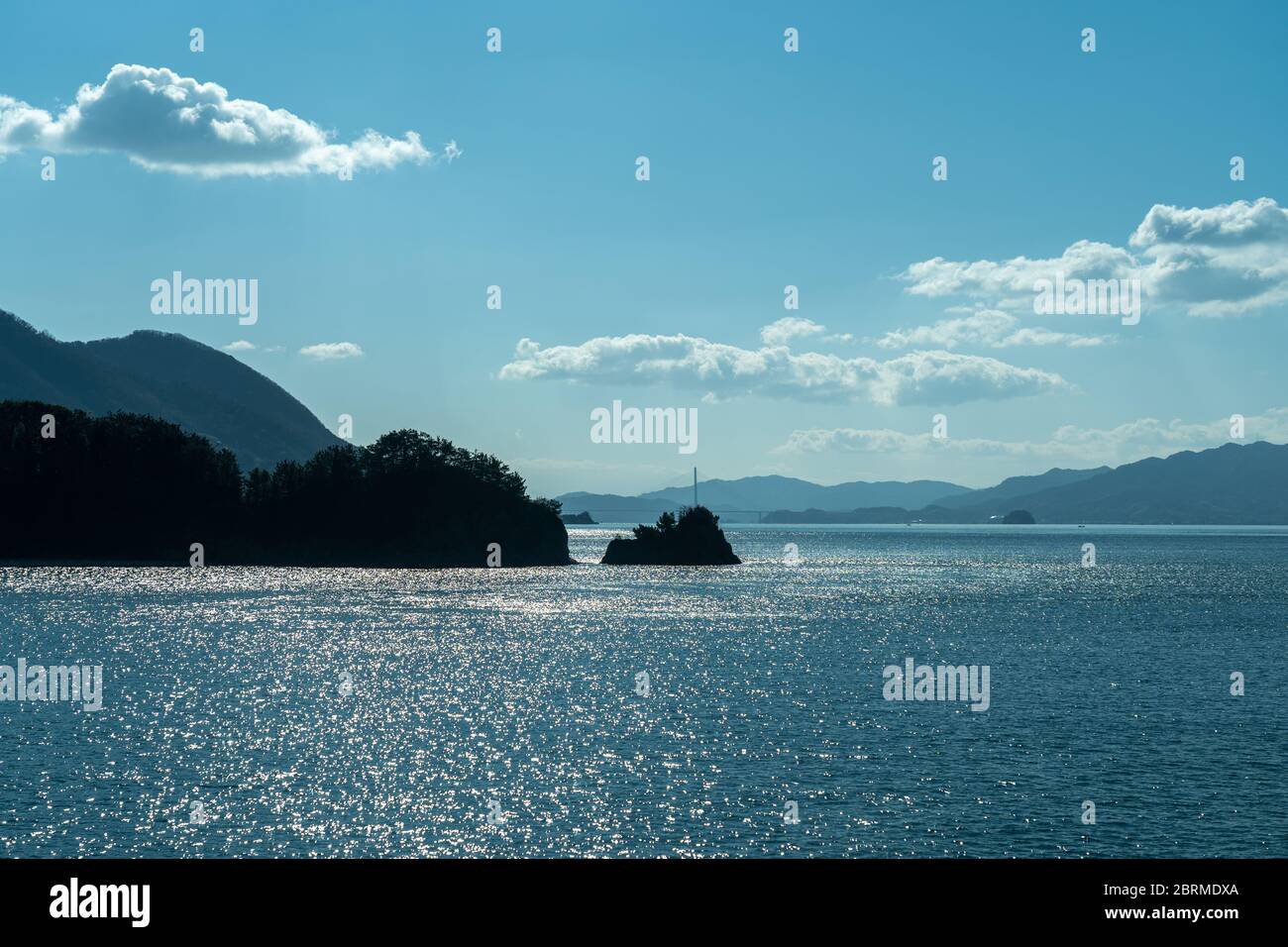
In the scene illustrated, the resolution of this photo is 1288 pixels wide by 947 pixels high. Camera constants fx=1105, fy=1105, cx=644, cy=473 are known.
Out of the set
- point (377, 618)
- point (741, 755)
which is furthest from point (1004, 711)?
point (377, 618)

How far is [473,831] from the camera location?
39.8 metres

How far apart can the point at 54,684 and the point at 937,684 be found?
6101cm

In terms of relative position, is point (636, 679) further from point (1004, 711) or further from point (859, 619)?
point (859, 619)

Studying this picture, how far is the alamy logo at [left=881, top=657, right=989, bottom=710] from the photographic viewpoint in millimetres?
71625

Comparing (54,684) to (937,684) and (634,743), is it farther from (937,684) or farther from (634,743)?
(937,684)

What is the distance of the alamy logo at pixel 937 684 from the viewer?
235 ft
